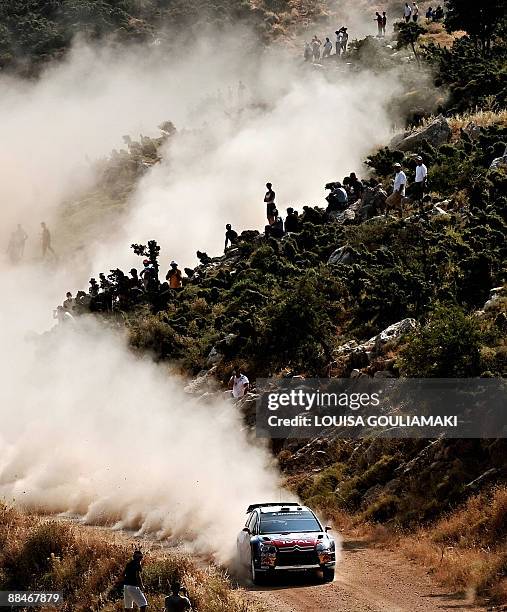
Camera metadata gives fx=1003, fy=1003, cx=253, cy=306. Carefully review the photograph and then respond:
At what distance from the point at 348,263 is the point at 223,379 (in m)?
5.41

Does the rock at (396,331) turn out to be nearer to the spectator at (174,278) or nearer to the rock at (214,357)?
the rock at (214,357)

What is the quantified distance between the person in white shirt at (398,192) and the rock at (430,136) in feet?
19.7

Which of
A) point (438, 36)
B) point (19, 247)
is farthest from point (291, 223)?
point (438, 36)

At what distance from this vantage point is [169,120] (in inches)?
2594

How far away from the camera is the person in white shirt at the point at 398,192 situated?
1260 inches

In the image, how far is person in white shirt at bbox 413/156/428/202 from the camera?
1228 inches

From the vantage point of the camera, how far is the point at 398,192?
1282 inches

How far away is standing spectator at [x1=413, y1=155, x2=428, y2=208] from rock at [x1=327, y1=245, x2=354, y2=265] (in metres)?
2.82

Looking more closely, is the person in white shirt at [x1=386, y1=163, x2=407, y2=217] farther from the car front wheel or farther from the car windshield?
the car front wheel

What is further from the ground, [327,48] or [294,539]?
[327,48]

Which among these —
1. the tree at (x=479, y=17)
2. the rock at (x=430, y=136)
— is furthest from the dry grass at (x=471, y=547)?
the tree at (x=479, y=17)

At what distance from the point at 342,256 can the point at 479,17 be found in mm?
22585

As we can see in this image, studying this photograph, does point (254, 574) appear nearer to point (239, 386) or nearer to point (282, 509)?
point (282, 509)

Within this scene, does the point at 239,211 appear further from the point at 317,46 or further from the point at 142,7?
the point at 142,7
